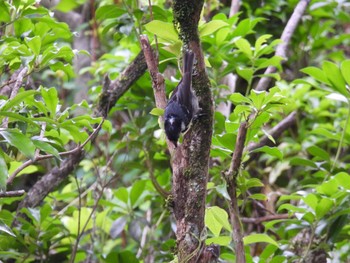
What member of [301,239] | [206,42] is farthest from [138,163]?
[301,239]

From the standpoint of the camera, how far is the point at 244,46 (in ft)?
7.37

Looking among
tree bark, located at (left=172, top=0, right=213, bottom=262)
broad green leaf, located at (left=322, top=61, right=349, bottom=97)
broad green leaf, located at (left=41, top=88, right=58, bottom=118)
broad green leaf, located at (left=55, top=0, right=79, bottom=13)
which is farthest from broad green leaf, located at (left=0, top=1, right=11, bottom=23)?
broad green leaf, located at (left=55, top=0, right=79, bottom=13)

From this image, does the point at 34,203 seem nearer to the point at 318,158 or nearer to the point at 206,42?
the point at 206,42

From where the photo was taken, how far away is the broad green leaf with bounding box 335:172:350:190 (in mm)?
1910

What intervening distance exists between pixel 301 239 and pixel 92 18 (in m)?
2.40

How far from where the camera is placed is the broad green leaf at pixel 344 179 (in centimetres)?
191

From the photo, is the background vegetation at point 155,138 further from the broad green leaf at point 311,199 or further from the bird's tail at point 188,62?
the bird's tail at point 188,62

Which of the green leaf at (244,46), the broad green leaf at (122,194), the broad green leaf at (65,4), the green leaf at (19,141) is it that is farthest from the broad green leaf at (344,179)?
the broad green leaf at (65,4)

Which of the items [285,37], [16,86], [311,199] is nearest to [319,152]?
[311,199]

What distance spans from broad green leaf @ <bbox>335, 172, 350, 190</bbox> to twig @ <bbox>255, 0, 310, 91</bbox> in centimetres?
77

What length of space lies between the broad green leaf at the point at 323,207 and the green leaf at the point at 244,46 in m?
0.69

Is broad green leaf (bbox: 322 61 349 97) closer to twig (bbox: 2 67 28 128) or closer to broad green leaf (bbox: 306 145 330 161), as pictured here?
broad green leaf (bbox: 306 145 330 161)

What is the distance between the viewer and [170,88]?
2.17 metres

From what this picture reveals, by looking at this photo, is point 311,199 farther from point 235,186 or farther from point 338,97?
point 235,186
